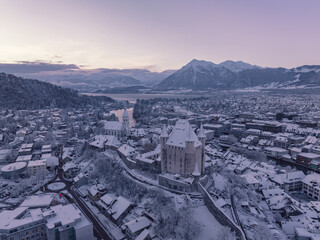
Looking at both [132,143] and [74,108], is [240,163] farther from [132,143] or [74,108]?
[74,108]

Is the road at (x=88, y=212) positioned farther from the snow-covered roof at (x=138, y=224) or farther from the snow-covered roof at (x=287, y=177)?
the snow-covered roof at (x=287, y=177)

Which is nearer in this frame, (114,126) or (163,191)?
(163,191)

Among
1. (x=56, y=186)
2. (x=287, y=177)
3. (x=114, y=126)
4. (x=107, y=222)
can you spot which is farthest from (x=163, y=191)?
(x=114, y=126)

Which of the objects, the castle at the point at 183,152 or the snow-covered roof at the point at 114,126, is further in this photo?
the snow-covered roof at the point at 114,126

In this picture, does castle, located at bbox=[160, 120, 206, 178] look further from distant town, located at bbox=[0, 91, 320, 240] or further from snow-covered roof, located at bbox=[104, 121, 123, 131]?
snow-covered roof, located at bbox=[104, 121, 123, 131]

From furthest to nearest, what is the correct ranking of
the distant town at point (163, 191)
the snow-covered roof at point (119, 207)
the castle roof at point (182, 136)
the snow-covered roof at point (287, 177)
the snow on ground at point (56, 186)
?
the snow-covered roof at point (287, 177)
the snow on ground at point (56, 186)
the castle roof at point (182, 136)
the snow-covered roof at point (119, 207)
the distant town at point (163, 191)

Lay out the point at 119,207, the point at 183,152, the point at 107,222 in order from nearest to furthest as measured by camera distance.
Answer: the point at 107,222 → the point at 119,207 → the point at 183,152

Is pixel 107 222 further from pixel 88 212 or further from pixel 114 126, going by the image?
pixel 114 126

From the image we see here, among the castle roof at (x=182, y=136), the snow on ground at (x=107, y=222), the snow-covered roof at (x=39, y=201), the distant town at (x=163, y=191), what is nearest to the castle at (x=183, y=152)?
the castle roof at (x=182, y=136)

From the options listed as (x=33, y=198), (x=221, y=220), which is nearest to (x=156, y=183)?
(x=221, y=220)
